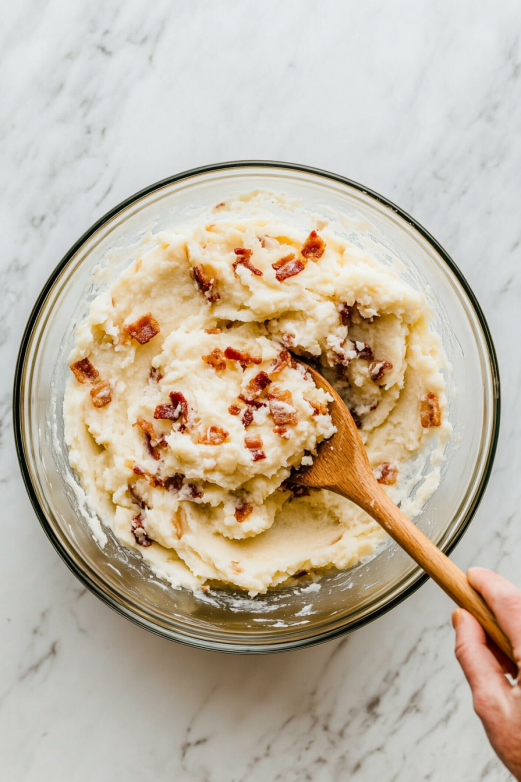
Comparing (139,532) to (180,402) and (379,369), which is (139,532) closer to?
(180,402)

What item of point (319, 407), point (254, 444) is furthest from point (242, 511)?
point (319, 407)

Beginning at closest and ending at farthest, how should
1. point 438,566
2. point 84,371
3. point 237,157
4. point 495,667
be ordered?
point 495,667
point 438,566
point 84,371
point 237,157

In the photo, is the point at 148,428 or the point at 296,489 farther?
the point at 296,489

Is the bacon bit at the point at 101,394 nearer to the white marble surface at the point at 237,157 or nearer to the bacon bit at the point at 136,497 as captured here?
the bacon bit at the point at 136,497

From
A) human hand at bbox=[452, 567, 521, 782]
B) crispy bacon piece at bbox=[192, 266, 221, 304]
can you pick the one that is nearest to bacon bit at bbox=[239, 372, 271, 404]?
crispy bacon piece at bbox=[192, 266, 221, 304]

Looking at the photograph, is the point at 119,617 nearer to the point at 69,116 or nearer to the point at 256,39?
the point at 69,116

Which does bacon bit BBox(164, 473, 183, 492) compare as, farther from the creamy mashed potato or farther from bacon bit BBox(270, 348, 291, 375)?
bacon bit BBox(270, 348, 291, 375)
